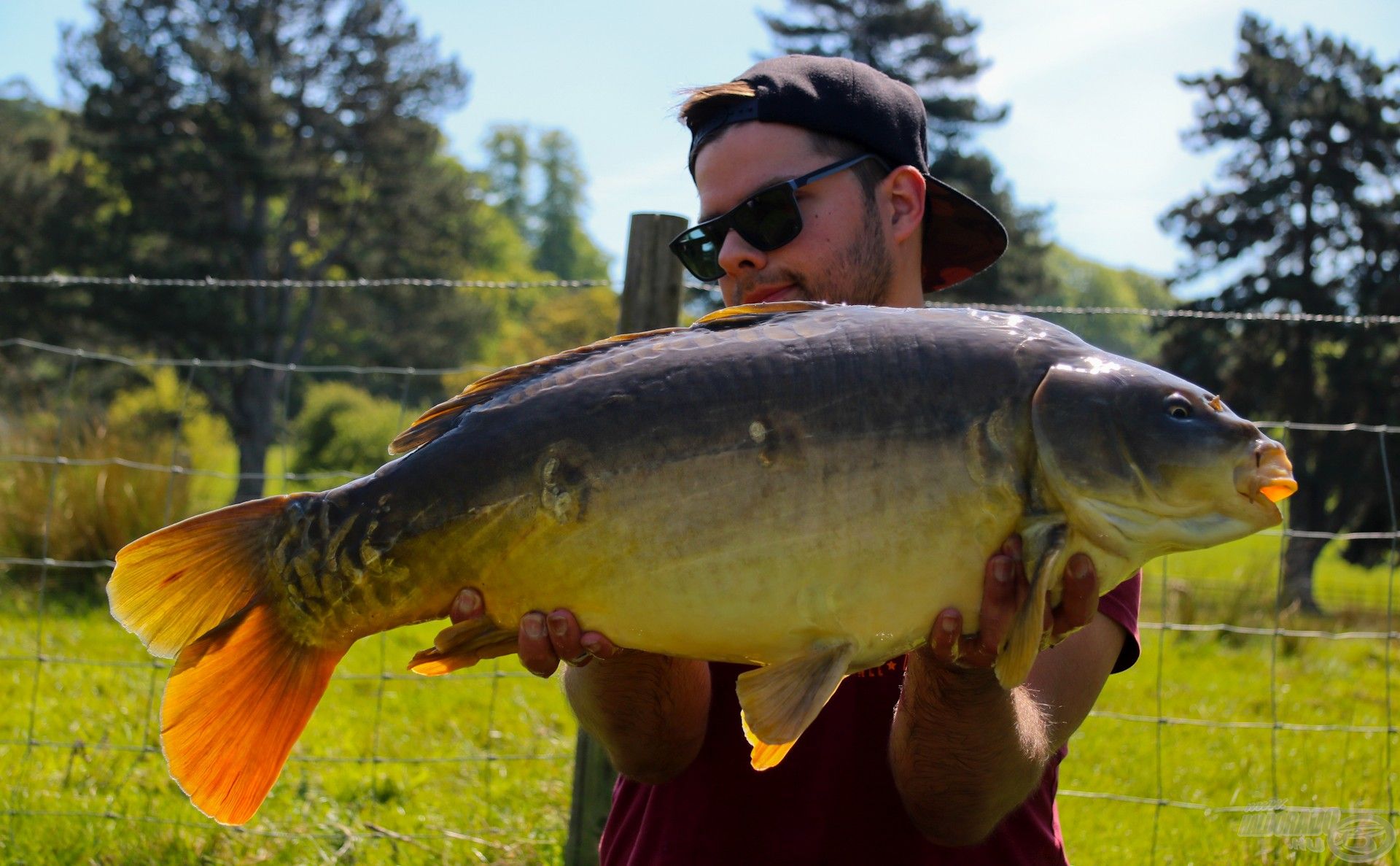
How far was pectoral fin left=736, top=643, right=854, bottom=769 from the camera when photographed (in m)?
1.67

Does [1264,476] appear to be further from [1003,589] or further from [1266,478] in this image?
[1003,589]

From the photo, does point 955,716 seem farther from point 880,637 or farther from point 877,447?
point 877,447

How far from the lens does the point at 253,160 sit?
96.7 feet

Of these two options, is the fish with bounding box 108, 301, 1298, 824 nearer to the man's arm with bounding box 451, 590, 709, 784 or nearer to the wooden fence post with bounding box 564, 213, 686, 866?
the man's arm with bounding box 451, 590, 709, 784

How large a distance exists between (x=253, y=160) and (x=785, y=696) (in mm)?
30815

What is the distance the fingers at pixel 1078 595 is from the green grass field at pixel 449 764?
2.58 m

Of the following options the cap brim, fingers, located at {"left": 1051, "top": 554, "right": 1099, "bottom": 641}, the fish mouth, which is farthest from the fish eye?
the cap brim

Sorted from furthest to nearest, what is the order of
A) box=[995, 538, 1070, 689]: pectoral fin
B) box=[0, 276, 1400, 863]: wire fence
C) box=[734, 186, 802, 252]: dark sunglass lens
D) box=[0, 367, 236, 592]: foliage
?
box=[0, 367, 236, 592]: foliage → box=[0, 276, 1400, 863]: wire fence → box=[734, 186, 802, 252]: dark sunglass lens → box=[995, 538, 1070, 689]: pectoral fin

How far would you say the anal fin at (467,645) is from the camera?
1.85m

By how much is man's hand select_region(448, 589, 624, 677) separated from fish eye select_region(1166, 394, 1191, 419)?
0.89 metres

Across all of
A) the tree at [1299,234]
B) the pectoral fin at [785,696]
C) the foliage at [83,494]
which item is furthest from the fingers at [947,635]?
the tree at [1299,234]

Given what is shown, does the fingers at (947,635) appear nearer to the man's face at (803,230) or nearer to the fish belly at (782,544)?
the fish belly at (782,544)

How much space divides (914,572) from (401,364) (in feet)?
114

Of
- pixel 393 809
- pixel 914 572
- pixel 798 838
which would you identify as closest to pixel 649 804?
pixel 798 838
